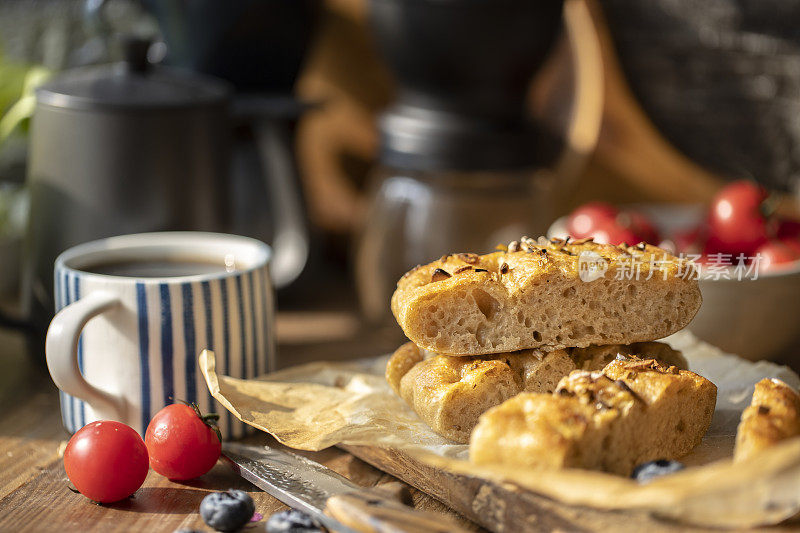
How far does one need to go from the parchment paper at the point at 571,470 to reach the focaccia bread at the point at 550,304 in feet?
0.39

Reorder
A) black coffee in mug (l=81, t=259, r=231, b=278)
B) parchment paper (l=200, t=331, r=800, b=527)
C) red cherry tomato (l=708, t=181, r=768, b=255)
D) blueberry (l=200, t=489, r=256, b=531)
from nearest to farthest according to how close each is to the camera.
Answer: parchment paper (l=200, t=331, r=800, b=527)
blueberry (l=200, t=489, r=256, b=531)
black coffee in mug (l=81, t=259, r=231, b=278)
red cherry tomato (l=708, t=181, r=768, b=255)

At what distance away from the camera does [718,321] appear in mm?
1229

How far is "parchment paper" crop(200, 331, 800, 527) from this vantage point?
2.26 ft

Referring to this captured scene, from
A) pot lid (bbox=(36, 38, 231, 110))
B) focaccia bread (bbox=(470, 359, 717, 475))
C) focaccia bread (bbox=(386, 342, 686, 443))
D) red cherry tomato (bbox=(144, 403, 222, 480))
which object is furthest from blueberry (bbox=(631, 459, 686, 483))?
pot lid (bbox=(36, 38, 231, 110))

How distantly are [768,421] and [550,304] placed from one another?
239 mm

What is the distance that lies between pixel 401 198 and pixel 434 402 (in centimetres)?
70

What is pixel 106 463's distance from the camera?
85cm

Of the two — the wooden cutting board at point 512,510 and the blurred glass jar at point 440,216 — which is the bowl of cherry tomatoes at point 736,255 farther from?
the wooden cutting board at point 512,510

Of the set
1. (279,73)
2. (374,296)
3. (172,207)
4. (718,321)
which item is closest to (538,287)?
(718,321)

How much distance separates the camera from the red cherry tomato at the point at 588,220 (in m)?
1.37


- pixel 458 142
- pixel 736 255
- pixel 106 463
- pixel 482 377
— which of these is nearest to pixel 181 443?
pixel 106 463

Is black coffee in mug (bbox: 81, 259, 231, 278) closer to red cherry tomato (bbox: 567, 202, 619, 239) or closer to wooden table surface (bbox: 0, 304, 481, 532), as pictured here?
wooden table surface (bbox: 0, 304, 481, 532)

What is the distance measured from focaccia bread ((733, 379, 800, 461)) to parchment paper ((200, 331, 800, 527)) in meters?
0.04

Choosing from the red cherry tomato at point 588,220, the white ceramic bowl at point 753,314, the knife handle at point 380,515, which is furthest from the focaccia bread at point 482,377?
the red cherry tomato at point 588,220
